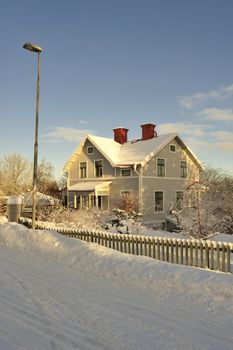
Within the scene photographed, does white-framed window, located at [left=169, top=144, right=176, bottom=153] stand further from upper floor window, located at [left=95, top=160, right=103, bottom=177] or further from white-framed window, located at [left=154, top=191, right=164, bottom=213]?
upper floor window, located at [left=95, top=160, right=103, bottom=177]

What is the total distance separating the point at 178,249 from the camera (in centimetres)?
1088

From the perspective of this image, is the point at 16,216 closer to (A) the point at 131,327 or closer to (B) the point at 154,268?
(B) the point at 154,268

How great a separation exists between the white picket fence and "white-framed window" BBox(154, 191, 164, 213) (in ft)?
54.4

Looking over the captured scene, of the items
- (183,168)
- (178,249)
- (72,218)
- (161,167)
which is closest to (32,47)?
(72,218)

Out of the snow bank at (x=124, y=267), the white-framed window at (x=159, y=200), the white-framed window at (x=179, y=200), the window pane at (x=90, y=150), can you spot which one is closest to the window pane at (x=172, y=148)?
the white-framed window at (x=179, y=200)

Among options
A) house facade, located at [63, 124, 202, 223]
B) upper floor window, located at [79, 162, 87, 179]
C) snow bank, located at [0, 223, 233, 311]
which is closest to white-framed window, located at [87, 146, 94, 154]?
house facade, located at [63, 124, 202, 223]

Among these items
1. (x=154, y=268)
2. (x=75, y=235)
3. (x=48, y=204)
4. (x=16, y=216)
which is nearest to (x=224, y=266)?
(x=154, y=268)

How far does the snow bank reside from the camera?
7.42m

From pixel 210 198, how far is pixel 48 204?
483 inches

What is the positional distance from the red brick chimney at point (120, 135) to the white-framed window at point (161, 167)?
592 cm

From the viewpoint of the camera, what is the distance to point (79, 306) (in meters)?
6.29

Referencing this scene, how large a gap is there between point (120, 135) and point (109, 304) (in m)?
28.5

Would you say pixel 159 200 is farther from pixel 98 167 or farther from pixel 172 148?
pixel 98 167

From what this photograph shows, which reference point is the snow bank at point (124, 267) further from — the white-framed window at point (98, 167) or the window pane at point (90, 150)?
the window pane at point (90, 150)
